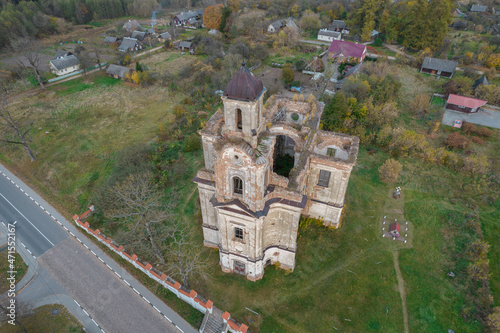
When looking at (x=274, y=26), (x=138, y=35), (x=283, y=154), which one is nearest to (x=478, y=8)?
(x=274, y=26)

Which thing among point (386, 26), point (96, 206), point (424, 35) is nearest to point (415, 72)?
point (424, 35)

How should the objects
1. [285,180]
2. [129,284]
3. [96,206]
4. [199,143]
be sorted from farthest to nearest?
[199,143]
[96,206]
[129,284]
[285,180]

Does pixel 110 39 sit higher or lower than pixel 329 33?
lower

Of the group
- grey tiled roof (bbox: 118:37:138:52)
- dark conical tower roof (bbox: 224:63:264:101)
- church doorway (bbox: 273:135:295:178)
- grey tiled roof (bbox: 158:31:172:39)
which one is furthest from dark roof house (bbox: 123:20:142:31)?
dark conical tower roof (bbox: 224:63:264:101)

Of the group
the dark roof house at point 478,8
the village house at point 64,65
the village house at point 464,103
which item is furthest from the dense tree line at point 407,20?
the village house at point 64,65

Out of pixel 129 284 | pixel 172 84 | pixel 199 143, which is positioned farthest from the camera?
pixel 172 84

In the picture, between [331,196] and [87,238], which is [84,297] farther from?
[331,196]

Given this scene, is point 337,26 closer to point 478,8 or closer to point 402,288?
point 478,8

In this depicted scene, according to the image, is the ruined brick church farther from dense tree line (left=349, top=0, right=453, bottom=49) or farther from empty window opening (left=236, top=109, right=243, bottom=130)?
dense tree line (left=349, top=0, right=453, bottom=49)
